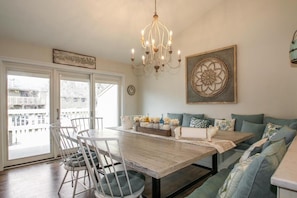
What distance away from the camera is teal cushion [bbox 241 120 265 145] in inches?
111

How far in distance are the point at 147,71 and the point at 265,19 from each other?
2.96 m

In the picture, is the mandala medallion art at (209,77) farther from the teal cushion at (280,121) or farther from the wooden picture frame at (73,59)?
the wooden picture frame at (73,59)

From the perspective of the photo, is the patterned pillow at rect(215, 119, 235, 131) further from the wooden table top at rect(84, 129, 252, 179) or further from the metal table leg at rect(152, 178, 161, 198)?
the metal table leg at rect(152, 178, 161, 198)

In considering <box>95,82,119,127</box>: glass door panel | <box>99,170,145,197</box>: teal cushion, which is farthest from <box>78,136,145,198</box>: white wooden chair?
<box>95,82,119,127</box>: glass door panel

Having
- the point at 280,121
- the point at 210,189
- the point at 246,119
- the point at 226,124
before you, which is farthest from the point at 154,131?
the point at 280,121

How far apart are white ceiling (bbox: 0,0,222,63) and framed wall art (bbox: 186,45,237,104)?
955mm

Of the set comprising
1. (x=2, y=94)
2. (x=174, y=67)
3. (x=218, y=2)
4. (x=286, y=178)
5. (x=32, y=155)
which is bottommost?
(x=32, y=155)

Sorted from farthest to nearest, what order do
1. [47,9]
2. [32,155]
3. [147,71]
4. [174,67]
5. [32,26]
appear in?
1. [147,71]
2. [174,67]
3. [32,155]
4. [32,26]
5. [47,9]

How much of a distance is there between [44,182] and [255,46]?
421 centimetres

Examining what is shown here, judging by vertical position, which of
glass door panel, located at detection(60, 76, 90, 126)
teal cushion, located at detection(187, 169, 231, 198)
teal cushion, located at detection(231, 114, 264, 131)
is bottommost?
teal cushion, located at detection(187, 169, 231, 198)

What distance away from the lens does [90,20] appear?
3.25m

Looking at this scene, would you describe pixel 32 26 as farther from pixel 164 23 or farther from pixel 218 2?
pixel 218 2

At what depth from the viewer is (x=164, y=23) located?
387 centimetres

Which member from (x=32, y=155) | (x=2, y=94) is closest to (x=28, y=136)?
(x=32, y=155)
